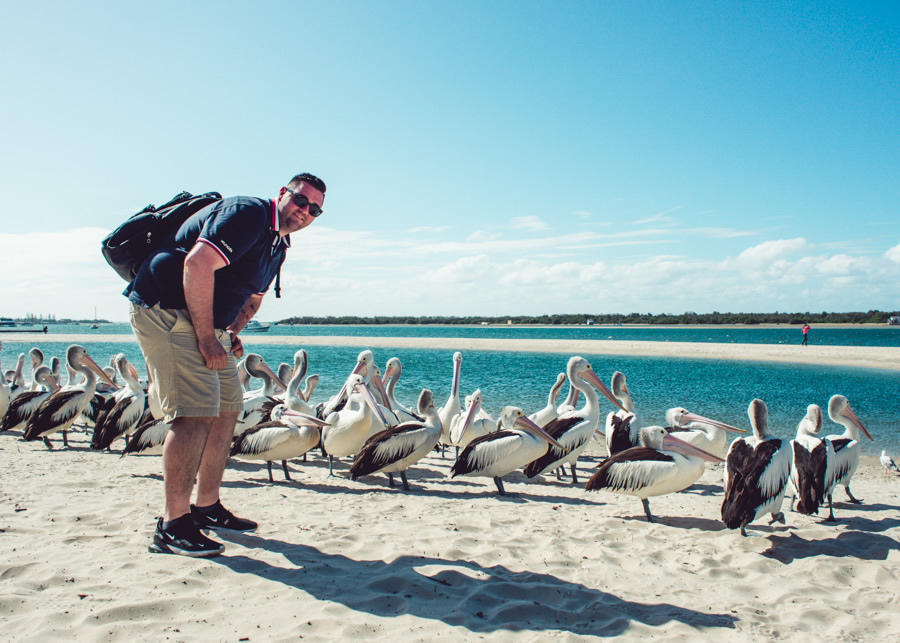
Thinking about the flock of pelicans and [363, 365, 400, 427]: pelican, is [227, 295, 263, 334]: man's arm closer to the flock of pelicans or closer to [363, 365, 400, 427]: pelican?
the flock of pelicans

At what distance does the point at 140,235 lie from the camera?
111 inches

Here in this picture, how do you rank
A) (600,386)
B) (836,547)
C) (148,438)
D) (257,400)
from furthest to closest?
1. (600,386)
2. (257,400)
3. (148,438)
4. (836,547)

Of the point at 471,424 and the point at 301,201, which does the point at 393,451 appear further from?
the point at 301,201

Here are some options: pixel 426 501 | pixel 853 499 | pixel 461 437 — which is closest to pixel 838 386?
pixel 853 499

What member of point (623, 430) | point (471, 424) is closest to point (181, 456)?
point (471, 424)

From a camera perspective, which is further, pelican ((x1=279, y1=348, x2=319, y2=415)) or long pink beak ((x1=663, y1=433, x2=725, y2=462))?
pelican ((x1=279, y1=348, x2=319, y2=415))

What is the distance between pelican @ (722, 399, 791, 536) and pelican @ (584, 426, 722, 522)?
0.30 meters

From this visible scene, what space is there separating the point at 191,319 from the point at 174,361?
21 centimetres

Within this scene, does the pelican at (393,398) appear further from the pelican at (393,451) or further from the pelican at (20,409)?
the pelican at (20,409)

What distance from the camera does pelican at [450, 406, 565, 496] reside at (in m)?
5.45

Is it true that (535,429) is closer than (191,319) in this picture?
No

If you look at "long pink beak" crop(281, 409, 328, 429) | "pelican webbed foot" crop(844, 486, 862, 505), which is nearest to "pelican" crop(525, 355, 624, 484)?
"long pink beak" crop(281, 409, 328, 429)

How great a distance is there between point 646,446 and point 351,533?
271cm

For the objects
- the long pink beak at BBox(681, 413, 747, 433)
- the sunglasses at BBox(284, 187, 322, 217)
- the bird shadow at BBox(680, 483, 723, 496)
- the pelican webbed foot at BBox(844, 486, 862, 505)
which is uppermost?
the sunglasses at BBox(284, 187, 322, 217)
